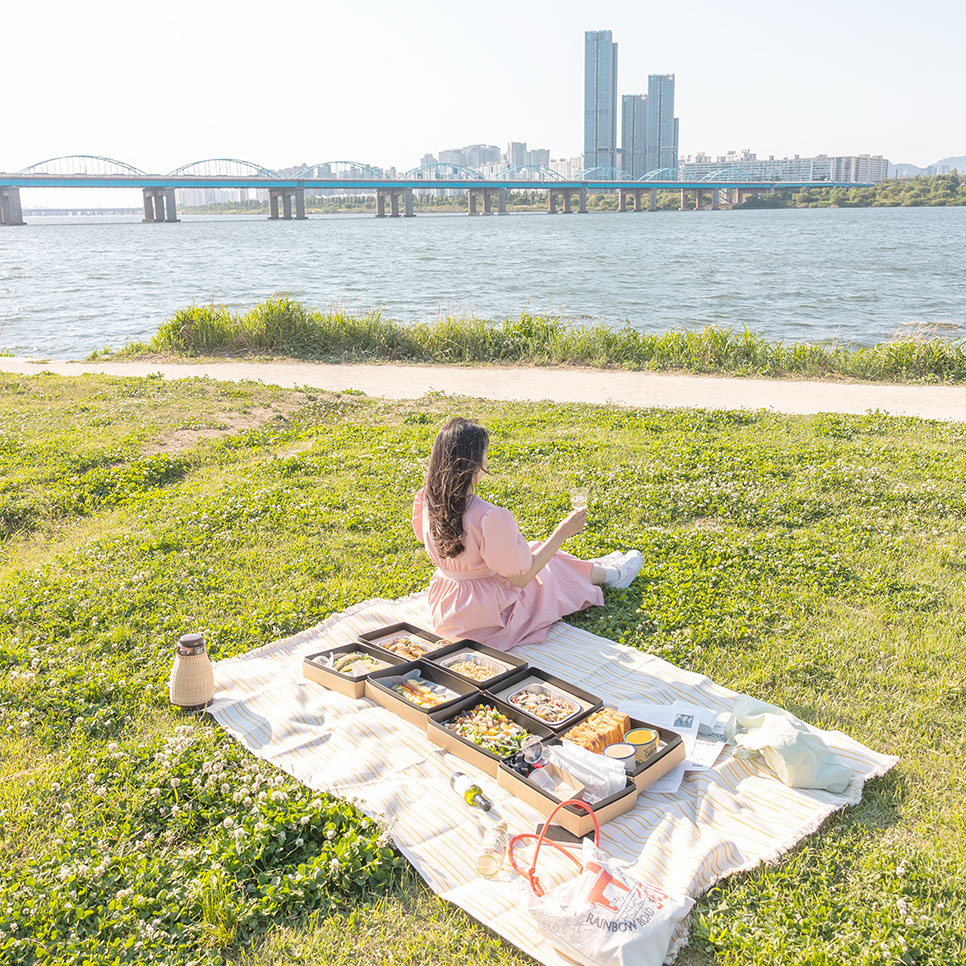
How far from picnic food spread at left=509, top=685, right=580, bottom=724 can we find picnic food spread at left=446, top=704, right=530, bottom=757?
108 millimetres

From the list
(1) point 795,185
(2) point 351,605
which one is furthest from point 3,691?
(1) point 795,185

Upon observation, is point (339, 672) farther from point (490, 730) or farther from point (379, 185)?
point (379, 185)

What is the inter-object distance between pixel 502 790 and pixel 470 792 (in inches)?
7.3

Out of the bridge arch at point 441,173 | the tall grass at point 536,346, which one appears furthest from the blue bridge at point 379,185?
the tall grass at point 536,346

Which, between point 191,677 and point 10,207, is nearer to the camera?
point 191,677

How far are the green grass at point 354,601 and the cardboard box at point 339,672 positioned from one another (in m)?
0.63

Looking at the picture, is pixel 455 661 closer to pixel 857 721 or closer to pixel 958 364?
pixel 857 721

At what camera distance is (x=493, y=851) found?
10.9 feet

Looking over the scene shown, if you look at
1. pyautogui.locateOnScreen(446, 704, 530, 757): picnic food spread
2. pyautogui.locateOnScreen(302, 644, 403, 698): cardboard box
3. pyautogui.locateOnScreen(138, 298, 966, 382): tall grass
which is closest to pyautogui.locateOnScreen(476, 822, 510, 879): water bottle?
pyautogui.locateOnScreen(446, 704, 530, 757): picnic food spread

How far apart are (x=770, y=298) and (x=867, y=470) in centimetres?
2468

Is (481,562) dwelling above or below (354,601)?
above

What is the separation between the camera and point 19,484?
7695 millimetres

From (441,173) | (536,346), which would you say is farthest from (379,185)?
(536,346)

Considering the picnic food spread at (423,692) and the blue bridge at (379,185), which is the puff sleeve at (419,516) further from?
the blue bridge at (379,185)
